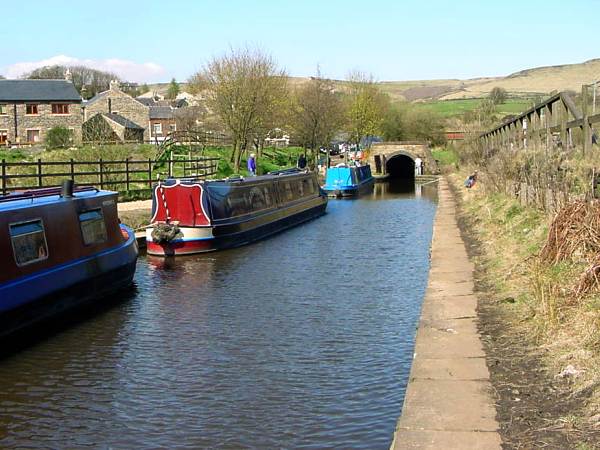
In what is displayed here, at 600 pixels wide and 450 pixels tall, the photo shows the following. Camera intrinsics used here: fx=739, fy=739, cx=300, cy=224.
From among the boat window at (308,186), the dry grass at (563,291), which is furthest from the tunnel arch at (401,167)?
the dry grass at (563,291)

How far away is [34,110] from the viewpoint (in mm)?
50938

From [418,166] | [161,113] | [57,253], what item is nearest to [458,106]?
[161,113]

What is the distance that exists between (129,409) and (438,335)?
10.6 ft

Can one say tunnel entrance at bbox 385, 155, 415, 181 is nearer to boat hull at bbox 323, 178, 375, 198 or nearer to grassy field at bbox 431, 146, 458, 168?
grassy field at bbox 431, 146, 458, 168

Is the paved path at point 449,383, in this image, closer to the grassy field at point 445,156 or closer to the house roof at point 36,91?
the house roof at point 36,91

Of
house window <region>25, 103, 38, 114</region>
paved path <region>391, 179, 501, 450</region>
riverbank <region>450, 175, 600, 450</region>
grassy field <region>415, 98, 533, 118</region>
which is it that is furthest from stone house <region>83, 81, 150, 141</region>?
riverbank <region>450, 175, 600, 450</region>

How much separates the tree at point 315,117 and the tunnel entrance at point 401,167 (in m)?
6.45

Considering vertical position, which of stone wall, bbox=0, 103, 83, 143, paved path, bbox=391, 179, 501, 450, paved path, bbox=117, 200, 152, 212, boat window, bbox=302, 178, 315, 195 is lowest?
paved path, bbox=391, 179, 501, 450

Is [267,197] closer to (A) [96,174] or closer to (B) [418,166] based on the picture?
(A) [96,174]

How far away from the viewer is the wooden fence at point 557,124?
10.8 meters

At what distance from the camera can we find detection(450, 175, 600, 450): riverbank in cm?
482

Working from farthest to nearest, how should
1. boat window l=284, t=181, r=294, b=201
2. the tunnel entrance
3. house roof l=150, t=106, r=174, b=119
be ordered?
house roof l=150, t=106, r=174, b=119 < the tunnel entrance < boat window l=284, t=181, r=294, b=201

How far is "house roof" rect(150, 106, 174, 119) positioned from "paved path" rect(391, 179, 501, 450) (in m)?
62.0

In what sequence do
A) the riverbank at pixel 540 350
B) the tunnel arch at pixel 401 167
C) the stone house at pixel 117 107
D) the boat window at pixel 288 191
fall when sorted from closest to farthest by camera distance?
the riverbank at pixel 540 350 < the boat window at pixel 288 191 < the tunnel arch at pixel 401 167 < the stone house at pixel 117 107
